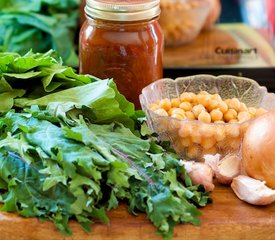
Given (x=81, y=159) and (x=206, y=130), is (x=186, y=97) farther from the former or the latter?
(x=81, y=159)

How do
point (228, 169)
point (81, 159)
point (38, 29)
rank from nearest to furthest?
point (81, 159), point (228, 169), point (38, 29)

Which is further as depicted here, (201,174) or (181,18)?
(181,18)

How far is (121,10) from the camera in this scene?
121 cm

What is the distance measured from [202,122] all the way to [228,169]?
0.27 ft

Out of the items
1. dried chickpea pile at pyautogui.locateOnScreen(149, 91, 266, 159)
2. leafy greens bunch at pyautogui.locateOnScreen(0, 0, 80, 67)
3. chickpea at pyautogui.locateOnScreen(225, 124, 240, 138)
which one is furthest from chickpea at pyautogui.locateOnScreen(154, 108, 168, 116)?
leafy greens bunch at pyautogui.locateOnScreen(0, 0, 80, 67)

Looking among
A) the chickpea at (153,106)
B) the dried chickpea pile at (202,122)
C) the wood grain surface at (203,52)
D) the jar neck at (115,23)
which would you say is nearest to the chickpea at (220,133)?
the dried chickpea pile at (202,122)

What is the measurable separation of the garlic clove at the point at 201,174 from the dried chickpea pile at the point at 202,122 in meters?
0.07

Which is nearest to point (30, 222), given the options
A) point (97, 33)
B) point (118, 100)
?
point (118, 100)

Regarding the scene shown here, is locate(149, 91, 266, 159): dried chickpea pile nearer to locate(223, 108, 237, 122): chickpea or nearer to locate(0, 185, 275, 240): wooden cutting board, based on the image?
locate(223, 108, 237, 122): chickpea

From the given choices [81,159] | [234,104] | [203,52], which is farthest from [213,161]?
[203,52]

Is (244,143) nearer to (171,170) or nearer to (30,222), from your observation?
(171,170)

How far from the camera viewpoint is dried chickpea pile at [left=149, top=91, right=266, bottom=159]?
1128 mm

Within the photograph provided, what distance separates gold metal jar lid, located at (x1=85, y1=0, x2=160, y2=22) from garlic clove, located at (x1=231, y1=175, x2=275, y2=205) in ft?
1.08

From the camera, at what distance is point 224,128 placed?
1.13 metres
